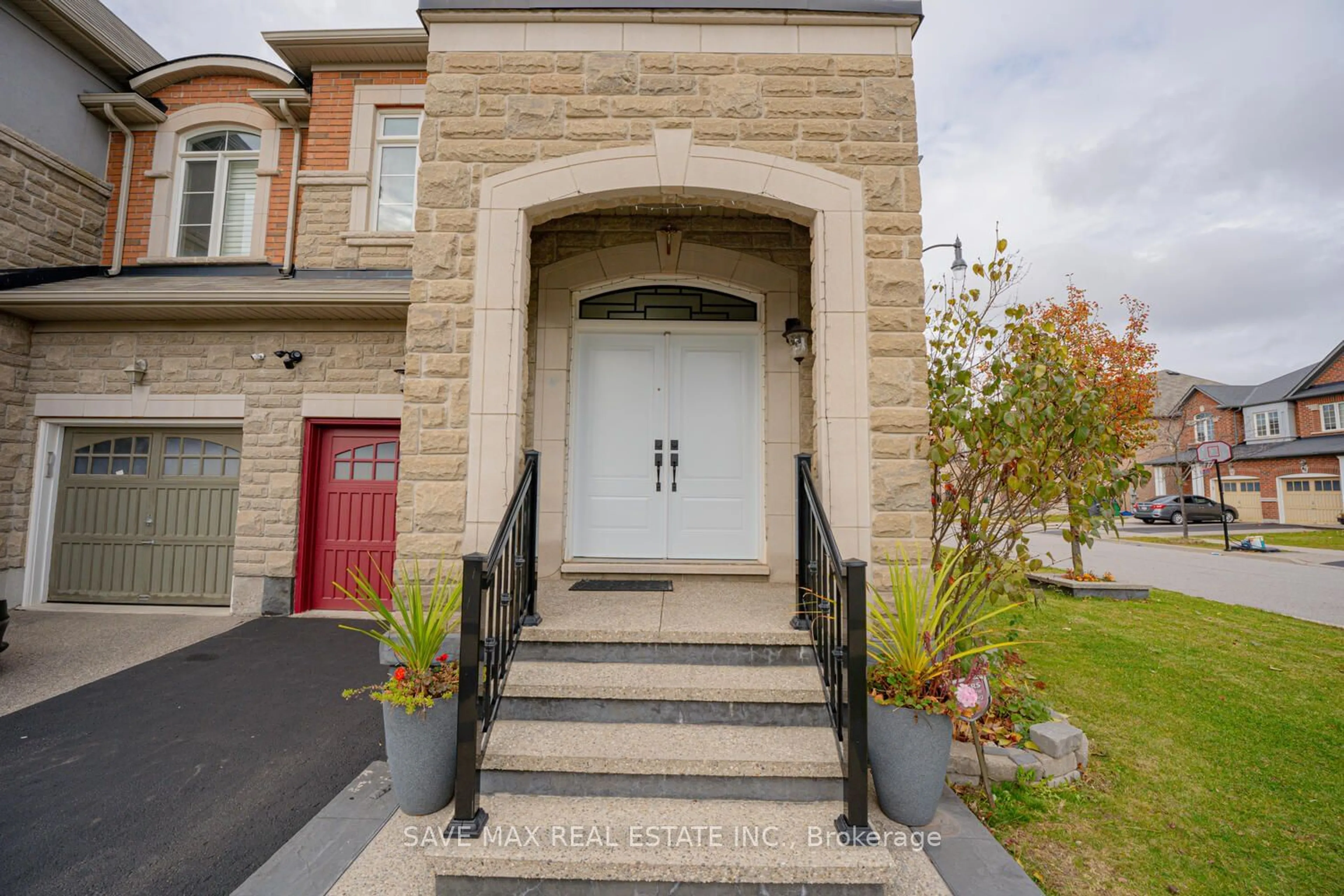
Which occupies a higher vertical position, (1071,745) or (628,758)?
(628,758)

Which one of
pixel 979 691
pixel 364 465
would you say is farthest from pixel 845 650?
pixel 364 465

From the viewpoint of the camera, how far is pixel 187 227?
6918mm

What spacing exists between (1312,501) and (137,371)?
33.8 meters

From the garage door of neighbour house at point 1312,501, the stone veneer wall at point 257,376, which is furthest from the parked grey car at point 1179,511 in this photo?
the stone veneer wall at point 257,376

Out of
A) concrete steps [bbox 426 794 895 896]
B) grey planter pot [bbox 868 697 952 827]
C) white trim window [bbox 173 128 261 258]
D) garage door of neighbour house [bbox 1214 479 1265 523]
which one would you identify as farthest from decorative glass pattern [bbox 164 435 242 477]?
garage door of neighbour house [bbox 1214 479 1265 523]

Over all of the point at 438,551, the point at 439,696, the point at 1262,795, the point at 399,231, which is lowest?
the point at 1262,795

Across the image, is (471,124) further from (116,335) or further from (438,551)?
(116,335)

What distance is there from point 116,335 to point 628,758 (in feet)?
24.5

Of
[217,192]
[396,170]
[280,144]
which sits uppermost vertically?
[280,144]

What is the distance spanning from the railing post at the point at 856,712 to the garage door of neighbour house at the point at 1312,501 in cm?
2880

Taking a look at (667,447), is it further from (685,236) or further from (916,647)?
(916,647)

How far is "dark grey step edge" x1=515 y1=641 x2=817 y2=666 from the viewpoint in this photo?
3.06 meters

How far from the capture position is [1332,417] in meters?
22.2

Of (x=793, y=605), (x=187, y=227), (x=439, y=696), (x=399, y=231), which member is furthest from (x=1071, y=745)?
(x=187, y=227)
